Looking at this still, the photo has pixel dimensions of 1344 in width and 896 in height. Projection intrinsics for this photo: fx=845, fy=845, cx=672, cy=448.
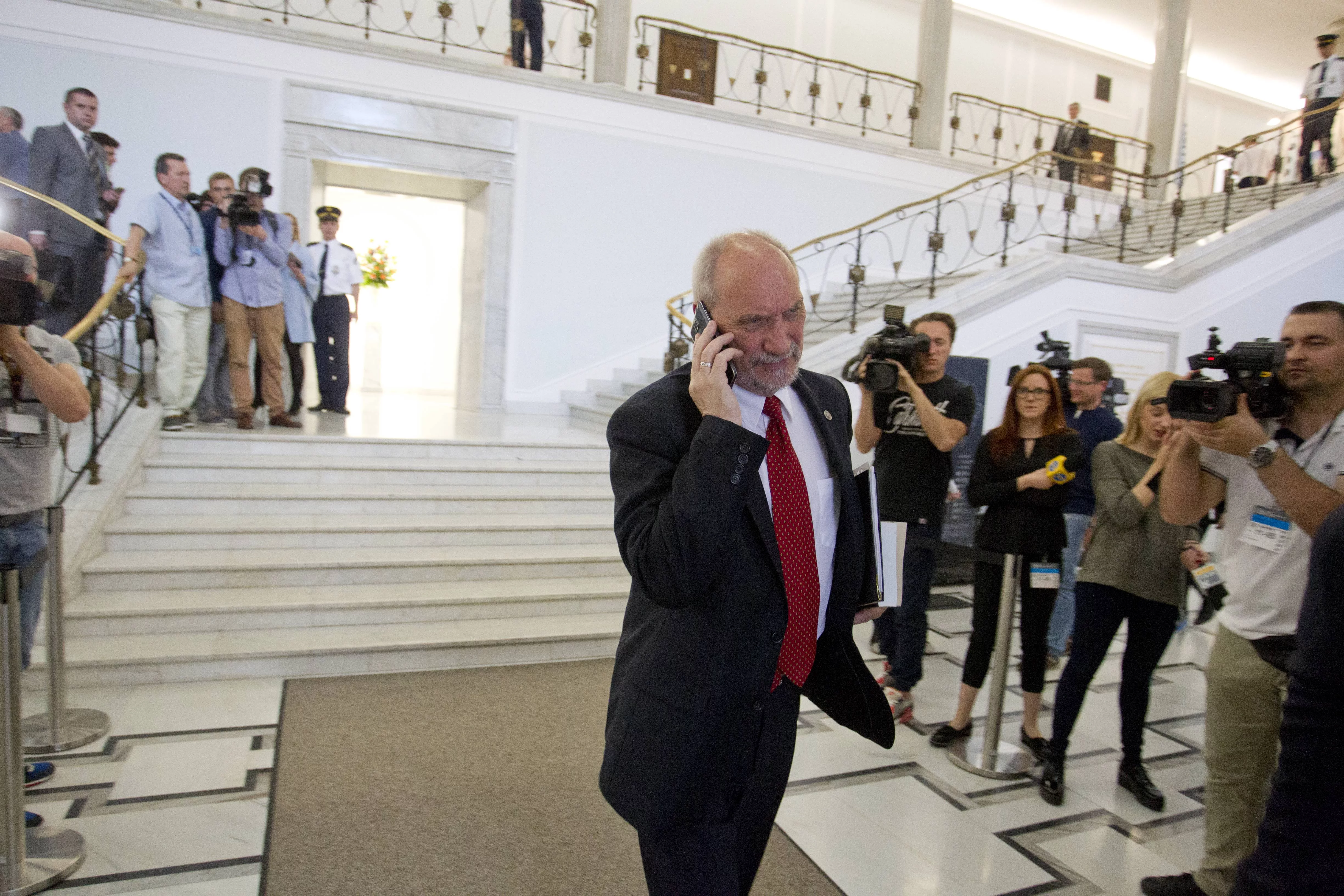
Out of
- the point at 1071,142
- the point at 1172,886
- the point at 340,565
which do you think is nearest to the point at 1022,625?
the point at 1172,886

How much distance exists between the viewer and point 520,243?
957 centimetres

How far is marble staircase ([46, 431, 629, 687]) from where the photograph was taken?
13.0 feet

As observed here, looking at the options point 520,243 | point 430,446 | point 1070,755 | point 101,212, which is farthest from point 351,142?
point 1070,755

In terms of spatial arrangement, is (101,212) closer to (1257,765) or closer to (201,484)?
(201,484)

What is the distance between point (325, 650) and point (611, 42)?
825cm

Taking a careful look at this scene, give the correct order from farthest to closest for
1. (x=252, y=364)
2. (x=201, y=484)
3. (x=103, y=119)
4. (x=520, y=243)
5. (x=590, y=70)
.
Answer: (x=590, y=70), (x=520, y=243), (x=103, y=119), (x=252, y=364), (x=201, y=484)

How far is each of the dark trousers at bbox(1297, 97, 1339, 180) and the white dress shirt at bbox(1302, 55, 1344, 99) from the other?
0.03 m

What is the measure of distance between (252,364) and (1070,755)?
6.71 meters

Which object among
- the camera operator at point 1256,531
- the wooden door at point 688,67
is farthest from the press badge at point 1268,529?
the wooden door at point 688,67

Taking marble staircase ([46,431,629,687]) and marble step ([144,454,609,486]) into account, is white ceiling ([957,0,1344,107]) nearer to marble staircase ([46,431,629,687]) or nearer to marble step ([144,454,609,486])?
marble step ([144,454,609,486])

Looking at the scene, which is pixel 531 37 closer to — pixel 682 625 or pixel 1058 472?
pixel 1058 472

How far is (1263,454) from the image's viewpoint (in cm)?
197

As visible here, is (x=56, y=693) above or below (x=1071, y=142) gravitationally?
below

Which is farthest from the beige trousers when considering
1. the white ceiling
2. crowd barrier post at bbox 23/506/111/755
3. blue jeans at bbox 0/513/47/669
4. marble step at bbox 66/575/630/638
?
the white ceiling
